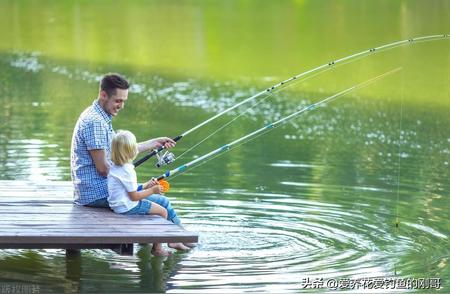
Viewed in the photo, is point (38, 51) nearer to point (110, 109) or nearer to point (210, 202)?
point (210, 202)

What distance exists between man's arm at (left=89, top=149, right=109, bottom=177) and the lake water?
0.64m

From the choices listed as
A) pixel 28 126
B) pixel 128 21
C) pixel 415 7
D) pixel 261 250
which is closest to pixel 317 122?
pixel 28 126

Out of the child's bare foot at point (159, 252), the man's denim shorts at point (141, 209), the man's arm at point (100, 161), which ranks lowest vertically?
the child's bare foot at point (159, 252)

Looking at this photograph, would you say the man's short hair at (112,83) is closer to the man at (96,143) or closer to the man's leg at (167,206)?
the man at (96,143)

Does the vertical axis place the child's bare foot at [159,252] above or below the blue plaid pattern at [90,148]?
below

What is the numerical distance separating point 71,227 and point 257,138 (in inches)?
240

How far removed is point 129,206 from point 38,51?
1410 centimetres

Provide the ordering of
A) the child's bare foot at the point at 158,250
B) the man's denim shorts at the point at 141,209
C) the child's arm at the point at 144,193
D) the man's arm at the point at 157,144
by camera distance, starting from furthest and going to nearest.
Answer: the man's arm at the point at 157,144, the child's bare foot at the point at 158,250, the man's denim shorts at the point at 141,209, the child's arm at the point at 144,193

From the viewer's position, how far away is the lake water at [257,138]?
8312 millimetres

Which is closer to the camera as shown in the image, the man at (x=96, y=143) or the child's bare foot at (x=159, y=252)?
the man at (x=96, y=143)

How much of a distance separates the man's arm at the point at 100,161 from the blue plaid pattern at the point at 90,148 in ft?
0.10

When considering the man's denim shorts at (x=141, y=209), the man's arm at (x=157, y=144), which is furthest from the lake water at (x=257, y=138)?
the man's arm at (x=157, y=144)

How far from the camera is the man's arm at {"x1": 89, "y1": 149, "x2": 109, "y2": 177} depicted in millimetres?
8281

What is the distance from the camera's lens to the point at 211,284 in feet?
25.5
